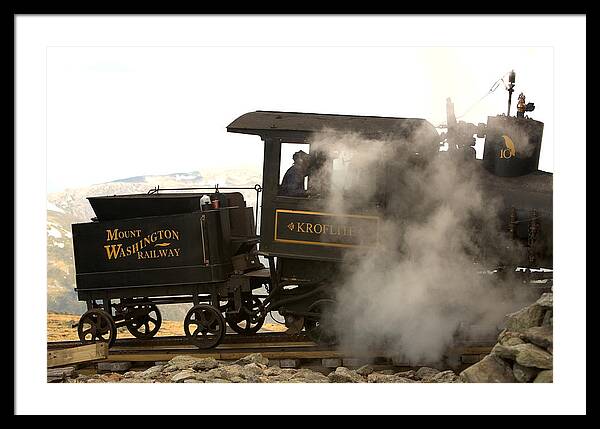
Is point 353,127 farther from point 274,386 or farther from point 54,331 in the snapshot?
point 54,331

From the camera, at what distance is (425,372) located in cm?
1016

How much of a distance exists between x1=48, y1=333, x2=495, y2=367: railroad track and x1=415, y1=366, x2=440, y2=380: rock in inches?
8.9

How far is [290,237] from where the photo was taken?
10.5 m

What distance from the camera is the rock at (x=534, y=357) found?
9109mm

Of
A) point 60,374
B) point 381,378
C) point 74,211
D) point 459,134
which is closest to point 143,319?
point 60,374

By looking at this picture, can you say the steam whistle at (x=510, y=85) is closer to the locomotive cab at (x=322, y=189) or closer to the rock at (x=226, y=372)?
the locomotive cab at (x=322, y=189)

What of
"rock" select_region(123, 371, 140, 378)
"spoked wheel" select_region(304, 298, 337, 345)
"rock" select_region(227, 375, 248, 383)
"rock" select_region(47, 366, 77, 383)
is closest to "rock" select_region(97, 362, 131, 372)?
"rock" select_region(123, 371, 140, 378)

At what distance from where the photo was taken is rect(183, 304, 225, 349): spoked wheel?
10.9m

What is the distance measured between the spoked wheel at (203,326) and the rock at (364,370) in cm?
176

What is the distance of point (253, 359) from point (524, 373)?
3083 mm

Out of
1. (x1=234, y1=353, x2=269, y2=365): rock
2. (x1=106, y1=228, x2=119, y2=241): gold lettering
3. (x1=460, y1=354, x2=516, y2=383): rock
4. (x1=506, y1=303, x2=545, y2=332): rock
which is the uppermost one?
(x1=106, y1=228, x2=119, y2=241): gold lettering

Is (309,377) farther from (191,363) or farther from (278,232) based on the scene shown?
(278,232)

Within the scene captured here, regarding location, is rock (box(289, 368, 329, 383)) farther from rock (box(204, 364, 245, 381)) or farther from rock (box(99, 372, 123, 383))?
rock (box(99, 372, 123, 383))

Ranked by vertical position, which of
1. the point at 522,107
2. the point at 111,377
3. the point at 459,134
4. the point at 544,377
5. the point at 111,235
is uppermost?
the point at 522,107
